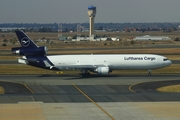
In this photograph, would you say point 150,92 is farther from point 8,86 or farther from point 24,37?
point 24,37

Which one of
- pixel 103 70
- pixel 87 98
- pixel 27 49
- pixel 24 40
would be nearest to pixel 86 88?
pixel 87 98

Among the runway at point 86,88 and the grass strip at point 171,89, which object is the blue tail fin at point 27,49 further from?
the grass strip at point 171,89

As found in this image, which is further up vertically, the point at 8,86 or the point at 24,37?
the point at 24,37

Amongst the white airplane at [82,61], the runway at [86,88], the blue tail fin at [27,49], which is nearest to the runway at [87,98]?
the runway at [86,88]

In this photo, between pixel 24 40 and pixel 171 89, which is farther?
pixel 24 40

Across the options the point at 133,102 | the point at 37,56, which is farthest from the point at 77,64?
the point at 133,102

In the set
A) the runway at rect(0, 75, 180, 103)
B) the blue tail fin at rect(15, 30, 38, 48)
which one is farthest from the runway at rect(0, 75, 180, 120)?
the blue tail fin at rect(15, 30, 38, 48)

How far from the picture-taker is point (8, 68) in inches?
3196

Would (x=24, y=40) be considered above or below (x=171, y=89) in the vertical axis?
above

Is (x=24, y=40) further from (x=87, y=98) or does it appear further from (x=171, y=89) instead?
(x=171, y=89)

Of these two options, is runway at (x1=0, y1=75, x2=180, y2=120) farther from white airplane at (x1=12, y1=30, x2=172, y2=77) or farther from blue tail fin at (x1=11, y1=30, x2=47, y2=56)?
blue tail fin at (x1=11, y1=30, x2=47, y2=56)
